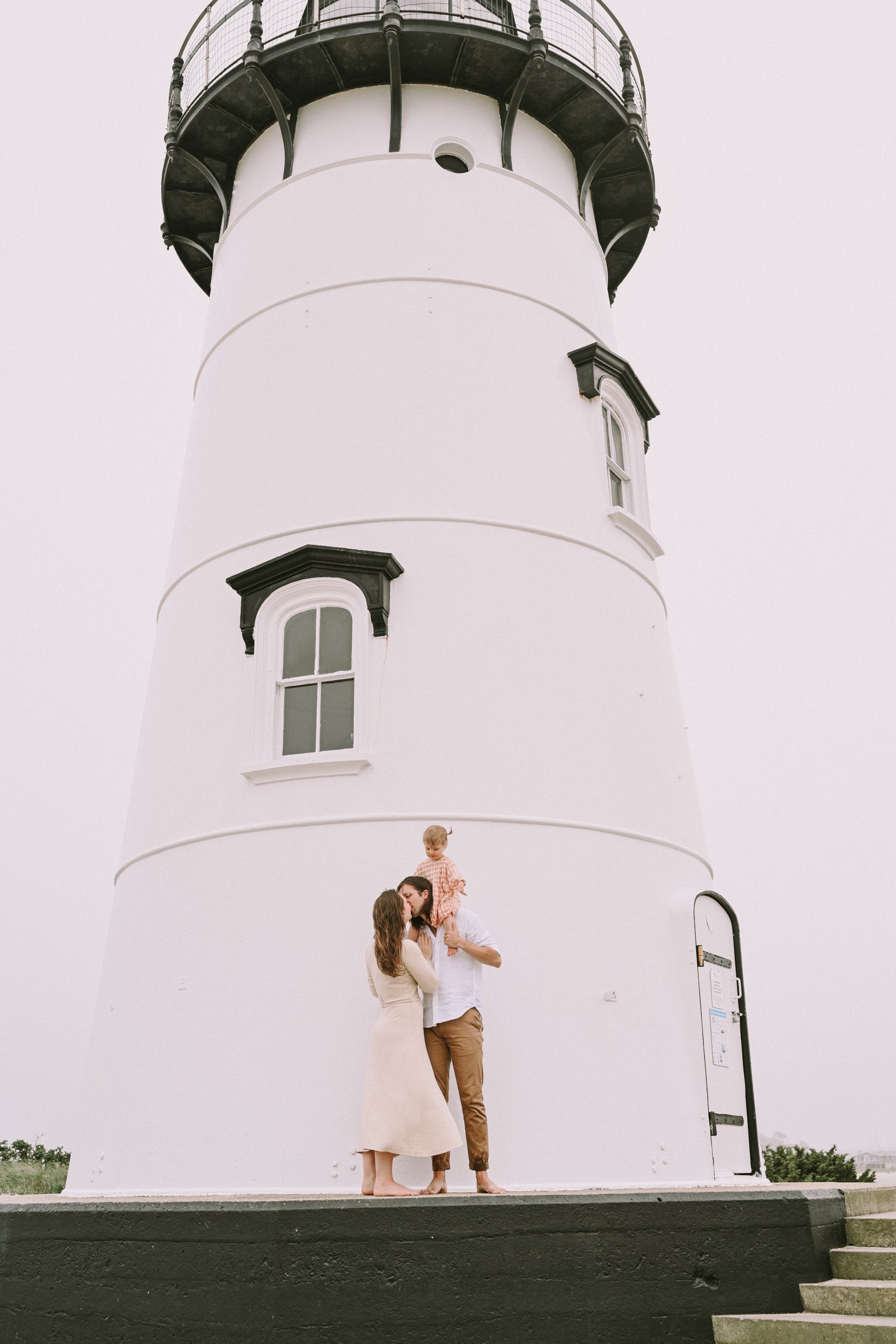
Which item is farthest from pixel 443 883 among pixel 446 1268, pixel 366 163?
pixel 366 163

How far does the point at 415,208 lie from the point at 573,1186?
8192 millimetres

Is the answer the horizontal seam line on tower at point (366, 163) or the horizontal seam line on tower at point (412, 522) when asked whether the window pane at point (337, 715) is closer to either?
the horizontal seam line on tower at point (412, 522)

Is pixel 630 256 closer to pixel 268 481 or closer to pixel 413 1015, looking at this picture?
pixel 268 481

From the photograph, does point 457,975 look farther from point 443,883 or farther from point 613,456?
point 613,456

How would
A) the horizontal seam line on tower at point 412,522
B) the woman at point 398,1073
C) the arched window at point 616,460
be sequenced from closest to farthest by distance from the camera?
the woman at point 398,1073
the horizontal seam line on tower at point 412,522
the arched window at point 616,460

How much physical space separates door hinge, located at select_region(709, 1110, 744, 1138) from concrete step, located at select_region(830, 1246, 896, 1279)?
88.4 inches

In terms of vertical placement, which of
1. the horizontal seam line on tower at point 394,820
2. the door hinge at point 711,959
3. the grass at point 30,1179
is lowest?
the grass at point 30,1179

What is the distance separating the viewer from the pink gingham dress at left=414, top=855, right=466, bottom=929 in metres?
7.31

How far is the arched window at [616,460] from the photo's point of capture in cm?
1075

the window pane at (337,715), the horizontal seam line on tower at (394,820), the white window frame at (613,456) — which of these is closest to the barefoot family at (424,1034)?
the horizontal seam line on tower at (394,820)

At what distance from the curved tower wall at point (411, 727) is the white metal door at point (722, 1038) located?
20 centimetres

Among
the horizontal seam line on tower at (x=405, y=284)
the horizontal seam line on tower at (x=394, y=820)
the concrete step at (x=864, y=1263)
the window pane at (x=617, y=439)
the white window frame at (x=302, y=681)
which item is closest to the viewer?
the concrete step at (x=864, y=1263)

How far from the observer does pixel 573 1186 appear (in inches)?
295

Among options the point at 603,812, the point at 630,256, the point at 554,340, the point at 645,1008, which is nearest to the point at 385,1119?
the point at 645,1008
